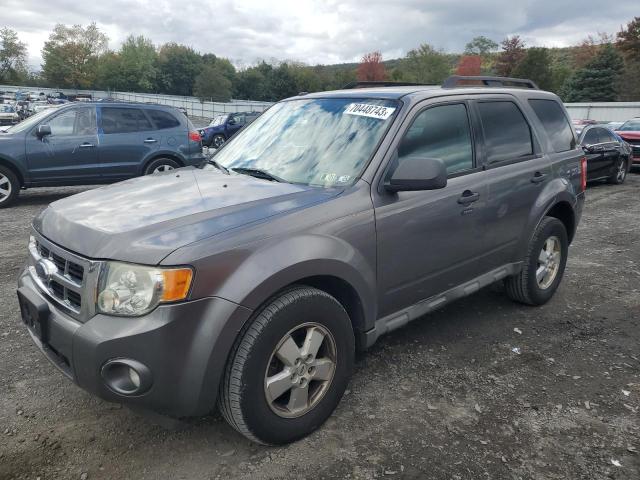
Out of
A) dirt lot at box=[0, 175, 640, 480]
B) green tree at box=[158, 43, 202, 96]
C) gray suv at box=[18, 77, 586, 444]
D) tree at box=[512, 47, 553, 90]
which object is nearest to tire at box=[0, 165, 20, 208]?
dirt lot at box=[0, 175, 640, 480]

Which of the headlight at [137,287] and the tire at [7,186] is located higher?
the headlight at [137,287]

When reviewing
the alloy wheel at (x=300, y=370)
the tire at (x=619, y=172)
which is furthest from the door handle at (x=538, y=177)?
the tire at (x=619, y=172)

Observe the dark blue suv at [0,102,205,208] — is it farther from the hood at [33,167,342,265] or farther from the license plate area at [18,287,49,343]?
the license plate area at [18,287,49,343]

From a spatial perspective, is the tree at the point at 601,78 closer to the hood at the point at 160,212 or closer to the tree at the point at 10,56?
the hood at the point at 160,212

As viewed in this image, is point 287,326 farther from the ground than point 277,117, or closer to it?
closer to it

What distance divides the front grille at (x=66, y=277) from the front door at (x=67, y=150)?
277 inches

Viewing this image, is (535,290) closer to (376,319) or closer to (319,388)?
(376,319)

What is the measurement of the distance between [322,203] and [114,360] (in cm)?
126

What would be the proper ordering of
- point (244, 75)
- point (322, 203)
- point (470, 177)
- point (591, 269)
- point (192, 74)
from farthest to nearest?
point (192, 74) < point (244, 75) < point (591, 269) < point (470, 177) < point (322, 203)

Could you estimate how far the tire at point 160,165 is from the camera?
387 inches

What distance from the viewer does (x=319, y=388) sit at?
2.78 m

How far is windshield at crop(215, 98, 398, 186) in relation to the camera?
10.2 feet

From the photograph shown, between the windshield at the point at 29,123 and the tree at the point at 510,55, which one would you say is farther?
the tree at the point at 510,55

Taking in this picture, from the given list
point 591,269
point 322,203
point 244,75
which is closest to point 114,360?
point 322,203
